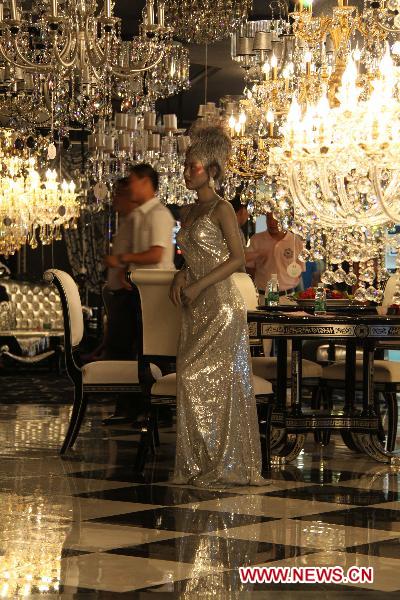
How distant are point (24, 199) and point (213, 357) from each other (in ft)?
26.8

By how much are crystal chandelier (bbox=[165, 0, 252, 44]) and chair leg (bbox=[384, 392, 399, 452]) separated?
3018 millimetres

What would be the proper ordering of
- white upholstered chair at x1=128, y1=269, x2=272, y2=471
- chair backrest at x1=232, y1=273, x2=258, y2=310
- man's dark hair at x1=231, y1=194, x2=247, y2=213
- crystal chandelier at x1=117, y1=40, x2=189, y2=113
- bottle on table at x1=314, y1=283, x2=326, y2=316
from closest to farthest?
white upholstered chair at x1=128, y1=269, x2=272, y2=471
bottle on table at x1=314, y1=283, x2=326, y2=316
chair backrest at x1=232, y1=273, x2=258, y2=310
man's dark hair at x1=231, y1=194, x2=247, y2=213
crystal chandelier at x1=117, y1=40, x2=189, y2=113

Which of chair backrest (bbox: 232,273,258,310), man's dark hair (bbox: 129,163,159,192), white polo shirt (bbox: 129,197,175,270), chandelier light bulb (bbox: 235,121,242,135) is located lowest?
chair backrest (bbox: 232,273,258,310)

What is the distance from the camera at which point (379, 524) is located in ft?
15.7

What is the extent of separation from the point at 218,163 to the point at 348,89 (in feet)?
4.11

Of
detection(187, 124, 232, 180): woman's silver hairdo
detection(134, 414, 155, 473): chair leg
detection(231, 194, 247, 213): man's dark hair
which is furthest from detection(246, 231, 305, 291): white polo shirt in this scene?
detection(187, 124, 232, 180): woman's silver hairdo

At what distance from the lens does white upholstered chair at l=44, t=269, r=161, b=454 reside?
6.55 metres

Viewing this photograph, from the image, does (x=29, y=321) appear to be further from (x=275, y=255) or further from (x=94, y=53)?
(x=94, y=53)

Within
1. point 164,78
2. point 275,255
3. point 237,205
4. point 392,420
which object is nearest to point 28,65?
point 392,420

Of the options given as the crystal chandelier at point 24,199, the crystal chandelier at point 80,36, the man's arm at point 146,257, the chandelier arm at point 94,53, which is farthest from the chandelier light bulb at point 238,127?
the crystal chandelier at point 24,199

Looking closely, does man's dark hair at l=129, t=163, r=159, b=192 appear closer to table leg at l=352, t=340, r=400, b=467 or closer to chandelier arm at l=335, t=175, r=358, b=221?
chandelier arm at l=335, t=175, r=358, b=221

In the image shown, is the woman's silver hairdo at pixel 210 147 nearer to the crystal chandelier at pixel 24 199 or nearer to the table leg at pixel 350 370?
the table leg at pixel 350 370

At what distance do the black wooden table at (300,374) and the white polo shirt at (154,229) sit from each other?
3.13 feet

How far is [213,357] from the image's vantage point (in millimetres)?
5723
